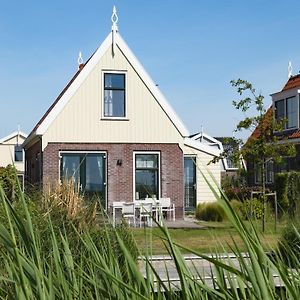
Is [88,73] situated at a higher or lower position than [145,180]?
higher

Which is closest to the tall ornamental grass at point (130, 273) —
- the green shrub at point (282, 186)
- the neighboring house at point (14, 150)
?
the green shrub at point (282, 186)

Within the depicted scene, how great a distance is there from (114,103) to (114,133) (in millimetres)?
969

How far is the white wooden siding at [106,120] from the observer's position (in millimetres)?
21031

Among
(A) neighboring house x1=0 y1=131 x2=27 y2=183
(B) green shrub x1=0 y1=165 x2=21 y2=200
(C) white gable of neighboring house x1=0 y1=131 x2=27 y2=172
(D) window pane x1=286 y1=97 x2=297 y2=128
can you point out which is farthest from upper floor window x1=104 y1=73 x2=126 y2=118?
(C) white gable of neighboring house x1=0 y1=131 x2=27 y2=172

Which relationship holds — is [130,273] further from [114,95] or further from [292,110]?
[292,110]

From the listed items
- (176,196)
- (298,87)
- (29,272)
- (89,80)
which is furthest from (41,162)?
(29,272)

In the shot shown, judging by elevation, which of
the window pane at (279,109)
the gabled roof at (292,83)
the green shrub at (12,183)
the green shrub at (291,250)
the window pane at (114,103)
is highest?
the gabled roof at (292,83)

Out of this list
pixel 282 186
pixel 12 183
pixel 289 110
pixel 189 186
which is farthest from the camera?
pixel 289 110

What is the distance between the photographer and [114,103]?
21422 mm

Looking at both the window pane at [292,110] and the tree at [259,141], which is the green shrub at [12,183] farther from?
the window pane at [292,110]

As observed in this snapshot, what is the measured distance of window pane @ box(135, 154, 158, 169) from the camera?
21484 millimetres

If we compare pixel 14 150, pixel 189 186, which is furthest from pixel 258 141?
pixel 14 150

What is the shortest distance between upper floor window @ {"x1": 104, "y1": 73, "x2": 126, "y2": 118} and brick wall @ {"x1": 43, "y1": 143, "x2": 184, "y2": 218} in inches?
42.1

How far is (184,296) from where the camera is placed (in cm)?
171
